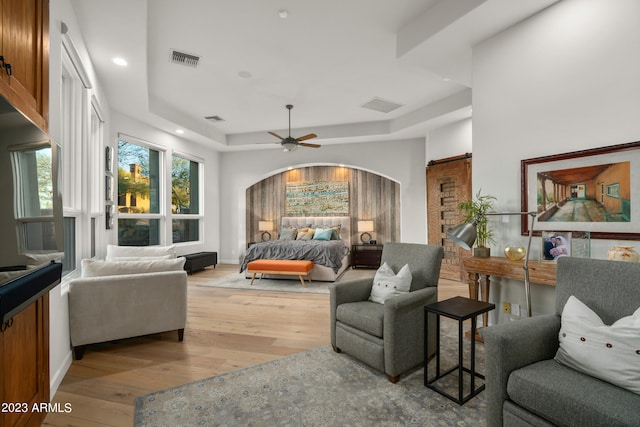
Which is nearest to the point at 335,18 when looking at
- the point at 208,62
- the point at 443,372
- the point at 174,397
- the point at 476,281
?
the point at 208,62

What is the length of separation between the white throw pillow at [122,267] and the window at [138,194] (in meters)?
2.84

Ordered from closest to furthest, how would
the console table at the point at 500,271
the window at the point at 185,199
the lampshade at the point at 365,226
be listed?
the console table at the point at 500,271, the window at the point at 185,199, the lampshade at the point at 365,226

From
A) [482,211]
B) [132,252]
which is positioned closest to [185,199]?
[132,252]

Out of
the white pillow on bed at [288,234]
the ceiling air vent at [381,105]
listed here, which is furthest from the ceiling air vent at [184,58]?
the white pillow on bed at [288,234]

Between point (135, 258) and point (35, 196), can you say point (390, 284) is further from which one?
point (135, 258)

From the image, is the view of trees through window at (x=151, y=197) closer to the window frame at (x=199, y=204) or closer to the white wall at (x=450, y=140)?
the window frame at (x=199, y=204)

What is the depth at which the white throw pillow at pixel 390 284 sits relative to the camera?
2.68 meters

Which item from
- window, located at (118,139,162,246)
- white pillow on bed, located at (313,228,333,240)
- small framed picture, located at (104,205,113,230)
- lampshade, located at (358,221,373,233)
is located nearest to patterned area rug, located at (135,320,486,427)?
small framed picture, located at (104,205,113,230)

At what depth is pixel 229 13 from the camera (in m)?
3.10

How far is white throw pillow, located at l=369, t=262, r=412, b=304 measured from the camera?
8.79 ft

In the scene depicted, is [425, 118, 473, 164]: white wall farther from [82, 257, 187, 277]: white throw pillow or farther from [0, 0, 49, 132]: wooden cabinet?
[0, 0, 49, 132]: wooden cabinet

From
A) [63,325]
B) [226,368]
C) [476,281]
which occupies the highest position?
[476,281]

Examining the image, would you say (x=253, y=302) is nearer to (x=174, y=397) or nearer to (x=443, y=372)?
(x=174, y=397)

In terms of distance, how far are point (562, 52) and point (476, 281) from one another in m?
2.02
